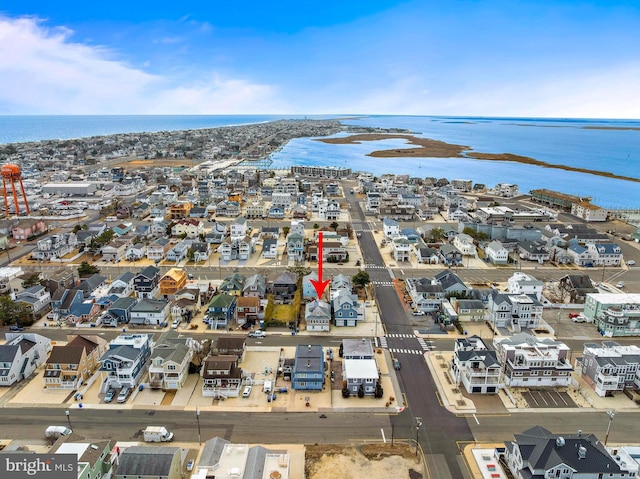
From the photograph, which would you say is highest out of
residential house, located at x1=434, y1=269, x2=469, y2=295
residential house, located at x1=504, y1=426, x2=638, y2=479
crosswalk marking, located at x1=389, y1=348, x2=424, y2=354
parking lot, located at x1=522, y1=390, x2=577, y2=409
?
residential house, located at x1=434, y1=269, x2=469, y2=295

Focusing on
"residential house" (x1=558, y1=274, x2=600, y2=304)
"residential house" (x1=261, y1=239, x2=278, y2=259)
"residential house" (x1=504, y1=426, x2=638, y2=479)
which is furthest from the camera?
"residential house" (x1=261, y1=239, x2=278, y2=259)

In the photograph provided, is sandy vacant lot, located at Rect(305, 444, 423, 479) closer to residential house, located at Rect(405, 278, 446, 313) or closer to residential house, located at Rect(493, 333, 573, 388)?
residential house, located at Rect(493, 333, 573, 388)

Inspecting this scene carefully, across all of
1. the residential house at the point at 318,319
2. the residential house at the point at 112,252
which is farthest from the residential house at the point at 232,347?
the residential house at the point at 112,252

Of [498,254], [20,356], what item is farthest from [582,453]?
[20,356]

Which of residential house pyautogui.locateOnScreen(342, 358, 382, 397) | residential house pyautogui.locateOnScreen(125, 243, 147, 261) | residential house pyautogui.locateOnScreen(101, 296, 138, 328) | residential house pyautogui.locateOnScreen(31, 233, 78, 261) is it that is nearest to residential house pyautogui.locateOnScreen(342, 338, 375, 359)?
residential house pyautogui.locateOnScreen(342, 358, 382, 397)

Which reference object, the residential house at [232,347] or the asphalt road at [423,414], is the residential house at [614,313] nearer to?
the asphalt road at [423,414]

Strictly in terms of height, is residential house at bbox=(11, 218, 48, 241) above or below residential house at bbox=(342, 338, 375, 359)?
above

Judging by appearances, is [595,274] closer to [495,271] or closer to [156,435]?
[495,271]
